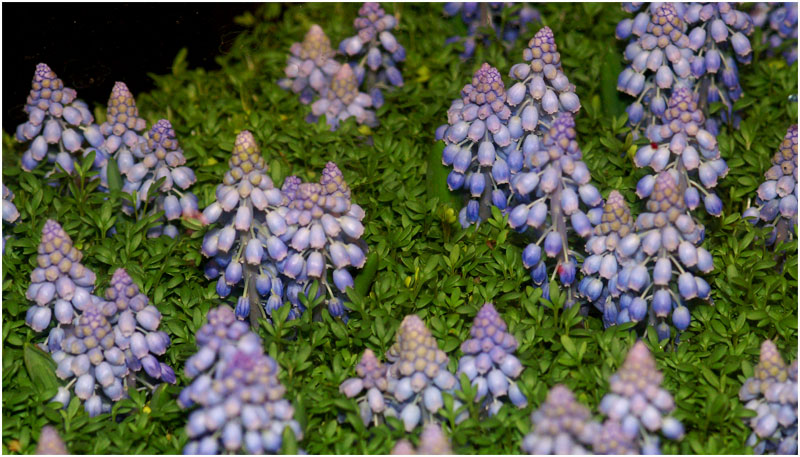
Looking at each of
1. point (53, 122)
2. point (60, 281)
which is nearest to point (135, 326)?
point (60, 281)

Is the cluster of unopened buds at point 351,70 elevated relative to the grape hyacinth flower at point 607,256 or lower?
lower

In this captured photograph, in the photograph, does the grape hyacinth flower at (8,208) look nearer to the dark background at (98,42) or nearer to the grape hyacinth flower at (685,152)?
the dark background at (98,42)

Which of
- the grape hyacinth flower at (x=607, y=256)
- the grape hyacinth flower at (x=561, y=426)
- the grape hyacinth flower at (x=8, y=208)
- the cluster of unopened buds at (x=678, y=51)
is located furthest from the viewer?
the cluster of unopened buds at (x=678, y=51)

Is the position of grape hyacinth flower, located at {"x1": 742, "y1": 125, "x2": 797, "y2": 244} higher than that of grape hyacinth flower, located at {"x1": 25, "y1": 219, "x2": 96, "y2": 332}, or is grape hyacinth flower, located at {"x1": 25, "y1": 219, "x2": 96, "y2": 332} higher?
grape hyacinth flower, located at {"x1": 25, "y1": 219, "x2": 96, "y2": 332}

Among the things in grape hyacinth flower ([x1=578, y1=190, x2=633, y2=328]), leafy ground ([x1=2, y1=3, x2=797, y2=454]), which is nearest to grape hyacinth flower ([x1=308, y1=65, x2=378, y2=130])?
leafy ground ([x1=2, y1=3, x2=797, y2=454])

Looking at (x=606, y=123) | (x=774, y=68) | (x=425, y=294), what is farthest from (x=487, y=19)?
(x=425, y=294)

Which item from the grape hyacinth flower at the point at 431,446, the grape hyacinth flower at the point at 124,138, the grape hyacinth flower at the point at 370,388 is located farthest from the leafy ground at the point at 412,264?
the grape hyacinth flower at the point at 431,446

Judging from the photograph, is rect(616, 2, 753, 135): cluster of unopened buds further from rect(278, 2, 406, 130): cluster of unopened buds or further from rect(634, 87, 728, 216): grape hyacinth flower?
rect(278, 2, 406, 130): cluster of unopened buds
